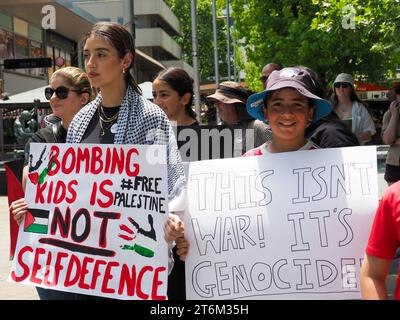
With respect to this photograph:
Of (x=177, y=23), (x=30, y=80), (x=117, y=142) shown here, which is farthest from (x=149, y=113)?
(x=177, y=23)

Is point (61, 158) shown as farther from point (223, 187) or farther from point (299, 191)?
point (299, 191)

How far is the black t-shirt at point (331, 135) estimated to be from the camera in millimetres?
2705

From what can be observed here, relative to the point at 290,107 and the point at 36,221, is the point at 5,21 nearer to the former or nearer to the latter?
the point at 36,221

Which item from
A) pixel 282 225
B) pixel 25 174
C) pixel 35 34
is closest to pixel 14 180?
pixel 25 174

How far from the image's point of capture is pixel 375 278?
1.94 meters

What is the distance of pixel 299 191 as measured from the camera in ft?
8.06

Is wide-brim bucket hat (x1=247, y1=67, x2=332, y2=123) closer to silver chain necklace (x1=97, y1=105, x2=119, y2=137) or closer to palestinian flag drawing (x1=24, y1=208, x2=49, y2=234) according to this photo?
silver chain necklace (x1=97, y1=105, x2=119, y2=137)

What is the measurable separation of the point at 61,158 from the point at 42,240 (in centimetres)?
37

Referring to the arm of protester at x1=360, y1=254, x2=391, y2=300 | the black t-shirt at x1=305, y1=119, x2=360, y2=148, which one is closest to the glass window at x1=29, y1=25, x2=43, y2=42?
the black t-shirt at x1=305, y1=119, x2=360, y2=148

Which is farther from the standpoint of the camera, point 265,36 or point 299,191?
point 265,36

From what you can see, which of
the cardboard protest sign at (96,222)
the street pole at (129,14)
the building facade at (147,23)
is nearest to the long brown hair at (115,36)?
the cardboard protest sign at (96,222)

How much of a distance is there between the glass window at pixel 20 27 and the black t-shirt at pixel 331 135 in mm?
22766

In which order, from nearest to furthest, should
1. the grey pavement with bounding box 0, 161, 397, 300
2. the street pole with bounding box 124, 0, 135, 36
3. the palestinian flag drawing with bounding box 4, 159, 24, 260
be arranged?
the palestinian flag drawing with bounding box 4, 159, 24, 260
the grey pavement with bounding box 0, 161, 397, 300
the street pole with bounding box 124, 0, 135, 36

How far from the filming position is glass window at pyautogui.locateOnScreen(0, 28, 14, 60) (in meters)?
22.2
